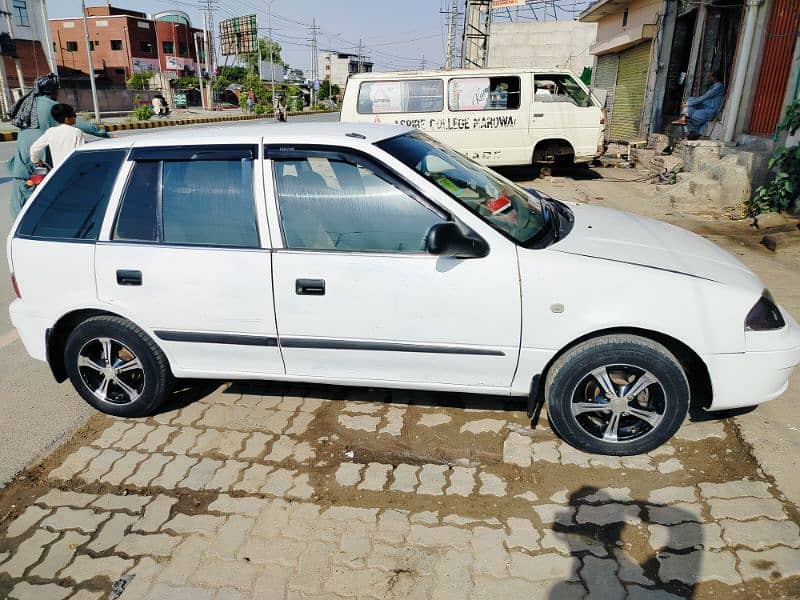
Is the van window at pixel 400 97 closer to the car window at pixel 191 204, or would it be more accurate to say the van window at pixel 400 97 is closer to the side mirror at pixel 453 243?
the car window at pixel 191 204

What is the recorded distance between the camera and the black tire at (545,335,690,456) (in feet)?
9.32

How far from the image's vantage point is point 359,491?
2.91 metres

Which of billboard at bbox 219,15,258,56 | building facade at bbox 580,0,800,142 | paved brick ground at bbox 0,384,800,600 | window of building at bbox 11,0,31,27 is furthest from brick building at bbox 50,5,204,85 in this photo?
paved brick ground at bbox 0,384,800,600

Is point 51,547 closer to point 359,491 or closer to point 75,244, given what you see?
point 359,491

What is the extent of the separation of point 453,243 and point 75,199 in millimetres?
2245

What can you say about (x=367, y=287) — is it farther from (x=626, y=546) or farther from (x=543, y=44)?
(x=543, y=44)

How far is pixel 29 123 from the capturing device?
5.87 m

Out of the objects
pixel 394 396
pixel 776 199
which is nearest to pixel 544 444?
pixel 394 396

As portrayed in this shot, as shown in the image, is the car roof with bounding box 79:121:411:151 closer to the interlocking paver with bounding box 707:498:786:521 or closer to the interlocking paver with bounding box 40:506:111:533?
the interlocking paver with bounding box 40:506:111:533

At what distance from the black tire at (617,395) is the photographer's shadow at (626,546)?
0.32 metres

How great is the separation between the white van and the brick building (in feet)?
198

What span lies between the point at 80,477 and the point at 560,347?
260 cm

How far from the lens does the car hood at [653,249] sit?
2.89 meters

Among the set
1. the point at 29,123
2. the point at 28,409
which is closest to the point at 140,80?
the point at 29,123
